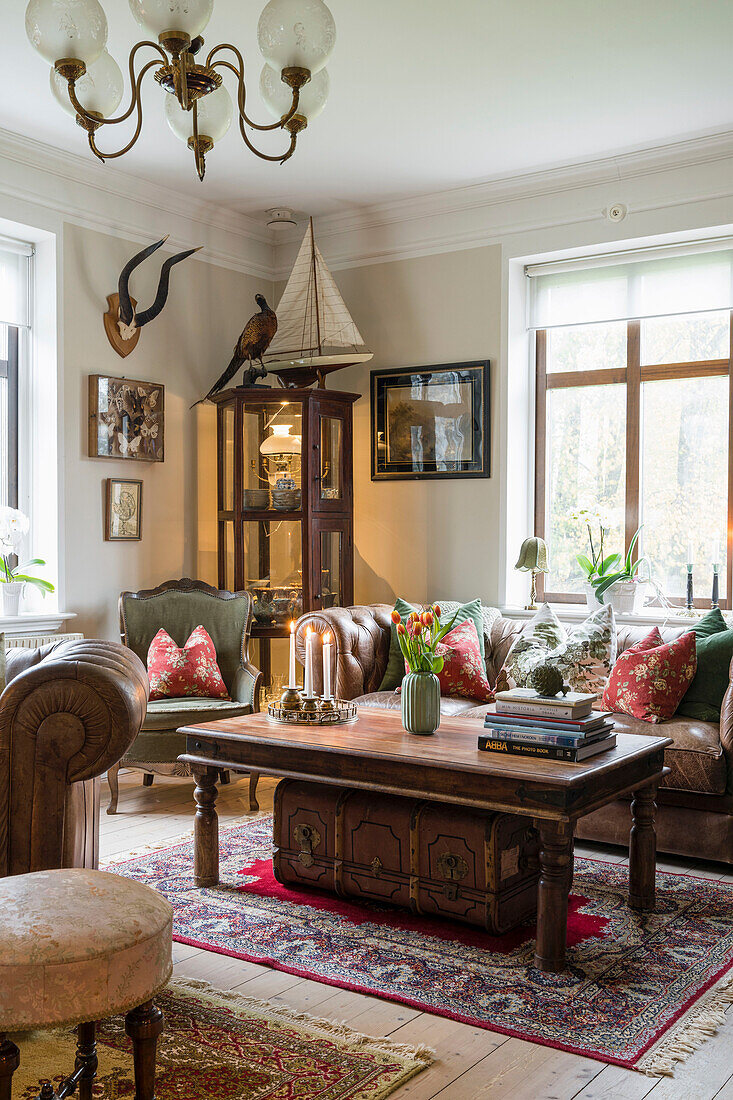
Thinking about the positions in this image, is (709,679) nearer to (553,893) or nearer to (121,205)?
(553,893)

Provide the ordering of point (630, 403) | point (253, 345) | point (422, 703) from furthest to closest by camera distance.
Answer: point (253, 345) < point (630, 403) < point (422, 703)

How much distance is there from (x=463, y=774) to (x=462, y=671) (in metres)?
1.70

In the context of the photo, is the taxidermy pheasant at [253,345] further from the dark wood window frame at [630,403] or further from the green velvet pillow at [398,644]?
the green velvet pillow at [398,644]

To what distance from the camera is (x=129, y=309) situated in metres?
5.06

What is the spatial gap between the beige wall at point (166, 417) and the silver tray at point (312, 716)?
74.1 inches

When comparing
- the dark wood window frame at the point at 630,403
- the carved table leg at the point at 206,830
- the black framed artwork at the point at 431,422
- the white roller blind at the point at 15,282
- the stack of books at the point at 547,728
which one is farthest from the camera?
the black framed artwork at the point at 431,422

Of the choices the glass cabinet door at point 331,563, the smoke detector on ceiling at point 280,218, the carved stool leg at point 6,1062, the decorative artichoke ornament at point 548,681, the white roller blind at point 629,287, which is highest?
the smoke detector on ceiling at point 280,218

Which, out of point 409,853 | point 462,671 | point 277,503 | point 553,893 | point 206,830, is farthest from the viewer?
point 277,503

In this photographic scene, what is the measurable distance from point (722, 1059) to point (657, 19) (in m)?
3.32

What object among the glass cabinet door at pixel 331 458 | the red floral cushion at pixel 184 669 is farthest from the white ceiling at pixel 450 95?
the red floral cushion at pixel 184 669

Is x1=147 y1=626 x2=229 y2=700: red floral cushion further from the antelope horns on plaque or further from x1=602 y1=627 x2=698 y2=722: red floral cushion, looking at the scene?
x1=602 y1=627 x2=698 y2=722: red floral cushion

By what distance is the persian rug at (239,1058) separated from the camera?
2080 mm

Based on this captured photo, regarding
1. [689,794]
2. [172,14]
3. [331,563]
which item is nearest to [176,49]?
[172,14]

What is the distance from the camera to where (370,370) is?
18.8ft
